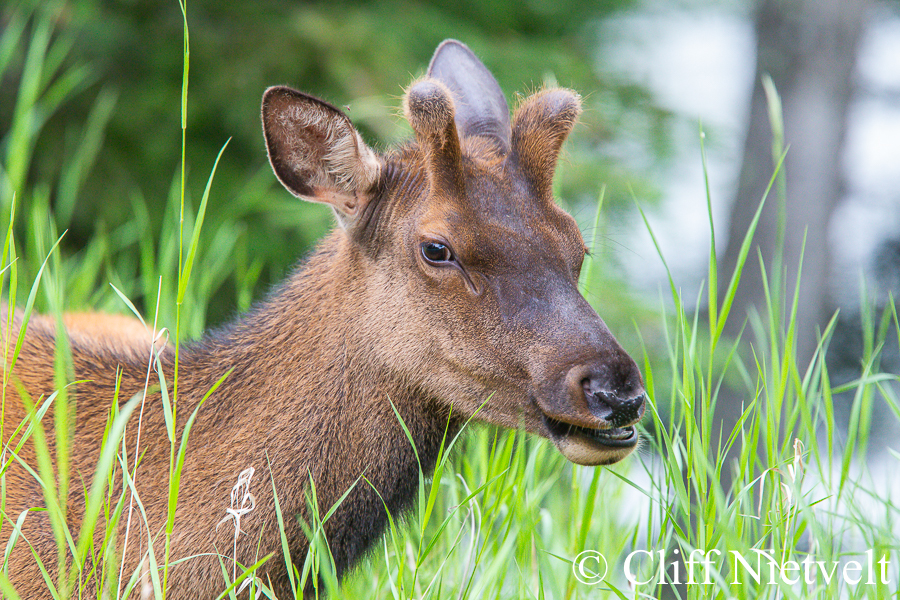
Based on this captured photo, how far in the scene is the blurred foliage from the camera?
23.0ft

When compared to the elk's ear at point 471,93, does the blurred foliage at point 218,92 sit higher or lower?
higher

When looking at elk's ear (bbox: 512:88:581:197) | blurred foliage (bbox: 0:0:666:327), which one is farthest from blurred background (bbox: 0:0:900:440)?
elk's ear (bbox: 512:88:581:197)

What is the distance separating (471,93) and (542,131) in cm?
53

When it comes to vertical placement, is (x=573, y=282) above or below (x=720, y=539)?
above

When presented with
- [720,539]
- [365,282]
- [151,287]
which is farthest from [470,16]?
[720,539]

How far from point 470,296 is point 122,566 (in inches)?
51.7

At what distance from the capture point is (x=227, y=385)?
2895mm

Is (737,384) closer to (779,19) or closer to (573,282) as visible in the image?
(779,19)

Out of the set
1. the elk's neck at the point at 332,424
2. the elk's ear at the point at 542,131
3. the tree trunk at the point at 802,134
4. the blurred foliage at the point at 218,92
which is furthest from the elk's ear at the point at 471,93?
the tree trunk at the point at 802,134

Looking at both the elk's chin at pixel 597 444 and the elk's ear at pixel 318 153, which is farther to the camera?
the elk's ear at pixel 318 153

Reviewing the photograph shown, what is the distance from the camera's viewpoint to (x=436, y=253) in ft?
8.84

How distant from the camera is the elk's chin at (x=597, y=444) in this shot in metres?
2.40

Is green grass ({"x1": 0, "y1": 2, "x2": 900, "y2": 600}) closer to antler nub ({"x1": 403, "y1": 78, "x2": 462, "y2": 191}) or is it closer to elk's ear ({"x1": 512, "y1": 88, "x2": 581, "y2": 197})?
elk's ear ({"x1": 512, "y1": 88, "x2": 581, "y2": 197})

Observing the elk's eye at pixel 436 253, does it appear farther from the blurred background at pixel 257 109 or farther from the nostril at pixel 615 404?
the blurred background at pixel 257 109
